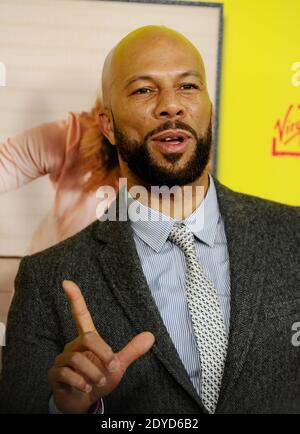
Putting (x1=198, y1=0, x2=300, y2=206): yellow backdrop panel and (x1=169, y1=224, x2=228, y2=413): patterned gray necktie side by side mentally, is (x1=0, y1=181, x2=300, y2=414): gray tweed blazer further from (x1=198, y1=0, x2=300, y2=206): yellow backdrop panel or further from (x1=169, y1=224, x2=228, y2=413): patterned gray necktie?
(x1=198, y1=0, x2=300, y2=206): yellow backdrop panel

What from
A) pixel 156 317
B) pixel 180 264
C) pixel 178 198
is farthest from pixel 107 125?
pixel 156 317

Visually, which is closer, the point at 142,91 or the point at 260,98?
the point at 142,91

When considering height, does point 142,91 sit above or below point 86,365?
above

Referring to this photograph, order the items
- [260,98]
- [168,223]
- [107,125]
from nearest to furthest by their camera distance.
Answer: [168,223]
[107,125]
[260,98]

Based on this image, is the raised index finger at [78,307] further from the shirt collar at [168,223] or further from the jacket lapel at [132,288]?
the shirt collar at [168,223]

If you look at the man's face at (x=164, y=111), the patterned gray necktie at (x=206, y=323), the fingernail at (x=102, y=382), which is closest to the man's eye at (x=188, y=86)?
the man's face at (x=164, y=111)

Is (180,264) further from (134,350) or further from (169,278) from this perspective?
(134,350)

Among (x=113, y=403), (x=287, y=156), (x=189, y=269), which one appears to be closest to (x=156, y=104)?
(x=189, y=269)

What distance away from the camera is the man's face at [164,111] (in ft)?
4.08

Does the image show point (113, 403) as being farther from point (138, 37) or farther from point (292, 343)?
point (138, 37)

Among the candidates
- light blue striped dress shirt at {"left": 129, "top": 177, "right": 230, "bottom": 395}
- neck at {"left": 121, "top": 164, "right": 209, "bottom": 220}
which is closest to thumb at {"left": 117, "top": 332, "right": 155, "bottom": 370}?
light blue striped dress shirt at {"left": 129, "top": 177, "right": 230, "bottom": 395}

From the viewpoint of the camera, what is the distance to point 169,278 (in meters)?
1.20

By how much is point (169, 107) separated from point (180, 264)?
0.33 m

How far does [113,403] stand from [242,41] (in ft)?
3.24
